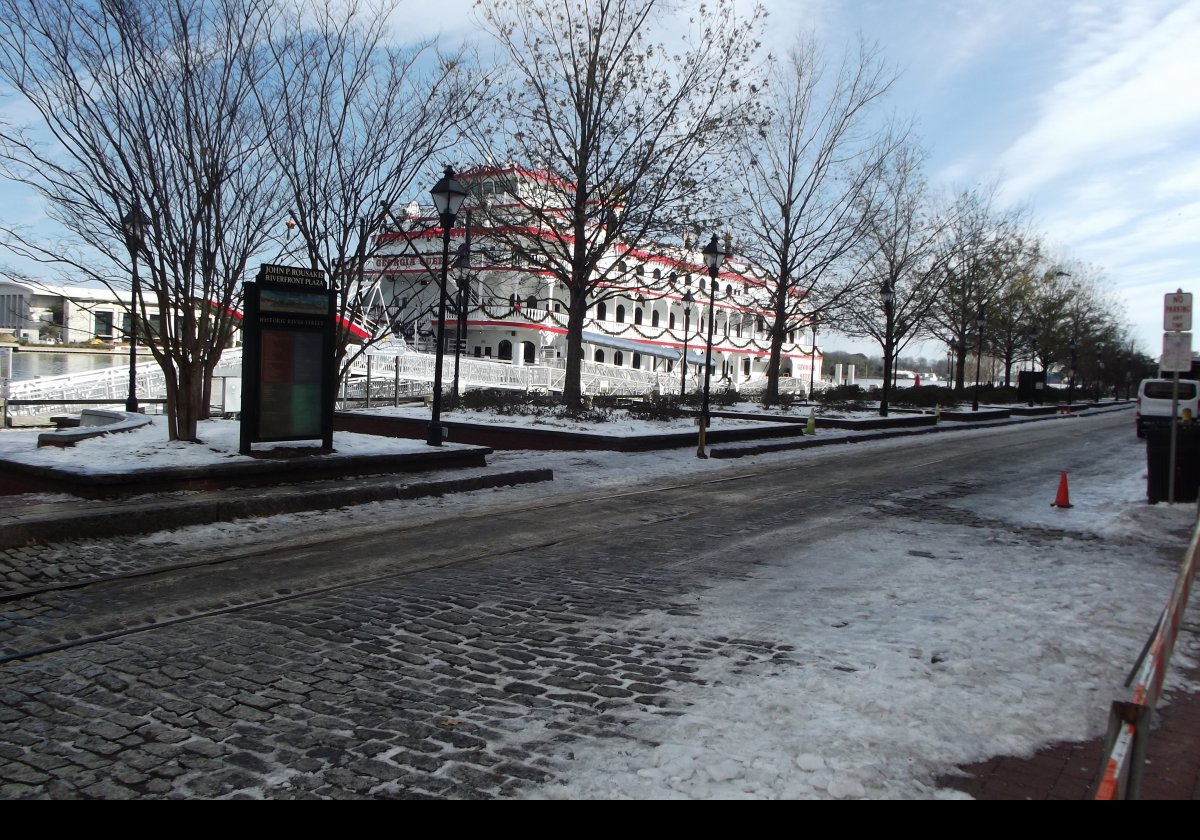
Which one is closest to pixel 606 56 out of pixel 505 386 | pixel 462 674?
pixel 462 674

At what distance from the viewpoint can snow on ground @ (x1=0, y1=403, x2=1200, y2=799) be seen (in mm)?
3822

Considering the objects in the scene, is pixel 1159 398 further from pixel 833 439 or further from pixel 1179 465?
pixel 1179 465

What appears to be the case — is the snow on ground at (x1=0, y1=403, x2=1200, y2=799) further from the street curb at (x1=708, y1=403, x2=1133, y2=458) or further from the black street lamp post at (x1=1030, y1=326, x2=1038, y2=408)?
the black street lamp post at (x1=1030, y1=326, x2=1038, y2=408)

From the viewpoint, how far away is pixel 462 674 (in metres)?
5.00

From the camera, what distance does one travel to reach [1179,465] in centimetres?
1258

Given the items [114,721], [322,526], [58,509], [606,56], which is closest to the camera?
[114,721]

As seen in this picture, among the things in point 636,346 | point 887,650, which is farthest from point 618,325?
point 887,650

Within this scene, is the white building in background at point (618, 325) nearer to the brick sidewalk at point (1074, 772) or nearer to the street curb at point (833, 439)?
the street curb at point (833, 439)

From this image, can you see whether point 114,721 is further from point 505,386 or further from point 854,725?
point 505,386

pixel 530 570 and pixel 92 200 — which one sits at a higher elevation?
pixel 92 200

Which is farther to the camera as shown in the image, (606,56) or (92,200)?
(606,56)

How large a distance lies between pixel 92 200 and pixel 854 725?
39.3 ft

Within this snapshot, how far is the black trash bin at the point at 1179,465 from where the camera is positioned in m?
12.6

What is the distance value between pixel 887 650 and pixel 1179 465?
960cm
